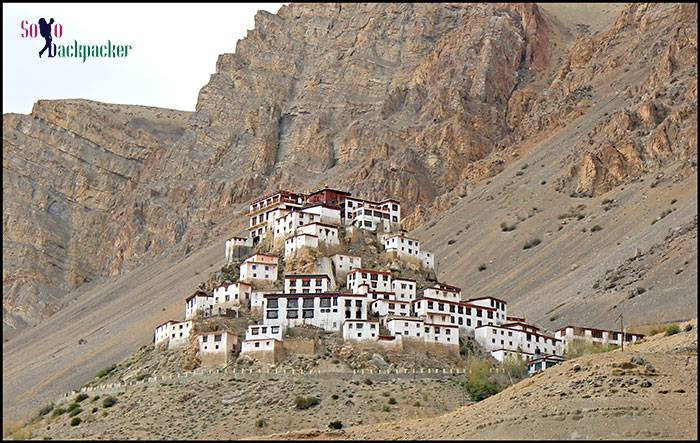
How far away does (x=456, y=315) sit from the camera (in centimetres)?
8062

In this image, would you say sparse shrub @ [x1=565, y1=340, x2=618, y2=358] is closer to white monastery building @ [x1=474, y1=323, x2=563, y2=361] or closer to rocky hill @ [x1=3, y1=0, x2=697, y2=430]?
white monastery building @ [x1=474, y1=323, x2=563, y2=361]

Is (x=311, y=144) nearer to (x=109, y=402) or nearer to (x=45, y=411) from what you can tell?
(x=45, y=411)

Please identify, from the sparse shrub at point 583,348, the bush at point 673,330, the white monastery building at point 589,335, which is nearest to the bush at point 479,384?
the sparse shrub at point 583,348

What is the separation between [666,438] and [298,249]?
43535 millimetres

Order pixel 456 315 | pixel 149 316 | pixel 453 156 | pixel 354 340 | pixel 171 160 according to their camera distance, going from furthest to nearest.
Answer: pixel 171 160 → pixel 453 156 → pixel 149 316 → pixel 456 315 → pixel 354 340

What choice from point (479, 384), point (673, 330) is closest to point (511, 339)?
point (479, 384)

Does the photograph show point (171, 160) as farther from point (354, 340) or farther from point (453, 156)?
point (354, 340)

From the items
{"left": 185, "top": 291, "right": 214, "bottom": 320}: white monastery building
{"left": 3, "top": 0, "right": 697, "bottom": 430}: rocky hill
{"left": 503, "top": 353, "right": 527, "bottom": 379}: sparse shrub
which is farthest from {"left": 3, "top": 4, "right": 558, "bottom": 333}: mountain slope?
{"left": 503, "top": 353, "right": 527, "bottom": 379}: sparse shrub

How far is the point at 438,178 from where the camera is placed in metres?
156

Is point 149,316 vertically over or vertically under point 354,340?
over

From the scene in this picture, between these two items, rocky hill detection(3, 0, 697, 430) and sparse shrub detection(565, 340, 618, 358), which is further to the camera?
rocky hill detection(3, 0, 697, 430)

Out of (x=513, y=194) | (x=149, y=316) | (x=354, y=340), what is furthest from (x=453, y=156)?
(x=354, y=340)

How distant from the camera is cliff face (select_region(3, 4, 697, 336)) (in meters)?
153

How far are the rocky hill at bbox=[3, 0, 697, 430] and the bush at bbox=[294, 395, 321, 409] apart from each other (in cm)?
2792
